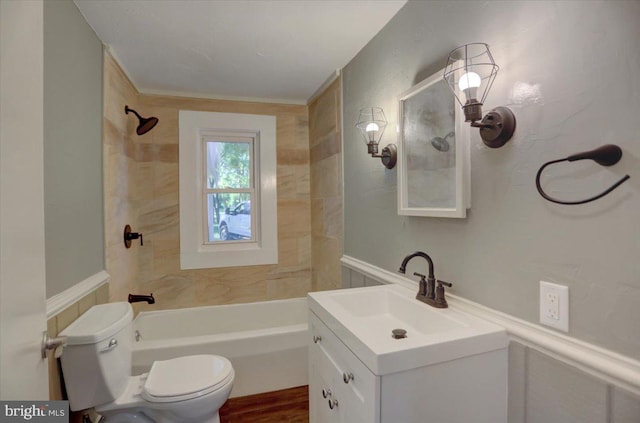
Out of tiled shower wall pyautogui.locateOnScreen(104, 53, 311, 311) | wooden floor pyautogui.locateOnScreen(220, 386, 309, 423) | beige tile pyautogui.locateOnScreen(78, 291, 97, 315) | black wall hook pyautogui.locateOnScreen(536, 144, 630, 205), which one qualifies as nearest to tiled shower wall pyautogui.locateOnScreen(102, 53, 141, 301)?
tiled shower wall pyautogui.locateOnScreen(104, 53, 311, 311)

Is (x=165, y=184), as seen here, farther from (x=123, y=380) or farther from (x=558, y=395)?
(x=558, y=395)

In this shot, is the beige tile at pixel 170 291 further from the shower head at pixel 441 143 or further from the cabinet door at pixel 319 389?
the shower head at pixel 441 143

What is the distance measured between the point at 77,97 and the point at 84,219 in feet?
2.02

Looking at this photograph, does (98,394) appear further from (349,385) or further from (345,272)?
(345,272)

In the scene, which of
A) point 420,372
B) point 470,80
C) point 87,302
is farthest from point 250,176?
point 420,372

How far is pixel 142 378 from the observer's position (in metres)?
1.74

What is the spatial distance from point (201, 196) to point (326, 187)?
1.15 m

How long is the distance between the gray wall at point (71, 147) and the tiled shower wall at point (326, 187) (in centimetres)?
153

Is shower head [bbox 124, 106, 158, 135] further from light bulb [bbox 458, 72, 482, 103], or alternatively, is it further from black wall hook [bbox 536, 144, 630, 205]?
black wall hook [bbox 536, 144, 630, 205]

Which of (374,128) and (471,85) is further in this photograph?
(374,128)

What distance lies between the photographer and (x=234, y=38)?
6.32 ft

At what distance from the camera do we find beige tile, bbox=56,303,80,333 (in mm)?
1375

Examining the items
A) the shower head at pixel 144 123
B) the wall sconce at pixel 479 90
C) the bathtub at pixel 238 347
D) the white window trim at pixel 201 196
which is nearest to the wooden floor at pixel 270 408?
the bathtub at pixel 238 347

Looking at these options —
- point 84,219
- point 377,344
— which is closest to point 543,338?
point 377,344
